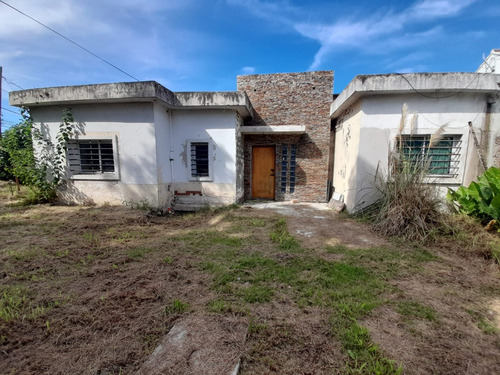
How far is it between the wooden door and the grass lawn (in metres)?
4.00

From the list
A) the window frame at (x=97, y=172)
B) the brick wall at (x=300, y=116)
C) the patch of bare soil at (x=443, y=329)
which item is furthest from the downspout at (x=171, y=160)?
the patch of bare soil at (x=443, y=329)

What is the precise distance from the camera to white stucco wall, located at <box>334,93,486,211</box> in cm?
507

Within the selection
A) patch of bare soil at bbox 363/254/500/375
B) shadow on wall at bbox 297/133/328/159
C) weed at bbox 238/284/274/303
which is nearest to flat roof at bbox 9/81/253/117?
shadow on wall at bbox 297/133/328/159

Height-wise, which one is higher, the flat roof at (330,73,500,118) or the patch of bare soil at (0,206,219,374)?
the flat roof at (330,73,500,118)

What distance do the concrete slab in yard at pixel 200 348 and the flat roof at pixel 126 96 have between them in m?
5.04

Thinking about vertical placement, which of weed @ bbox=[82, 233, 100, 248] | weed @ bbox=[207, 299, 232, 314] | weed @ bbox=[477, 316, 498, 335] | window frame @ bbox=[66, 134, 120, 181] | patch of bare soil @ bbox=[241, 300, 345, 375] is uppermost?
window frame @ bbox=[66, 134, 120, 181]

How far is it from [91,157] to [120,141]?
1.16 m

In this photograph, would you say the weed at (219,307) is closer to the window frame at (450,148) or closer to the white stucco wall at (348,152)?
the white stucco wall at (348,152)

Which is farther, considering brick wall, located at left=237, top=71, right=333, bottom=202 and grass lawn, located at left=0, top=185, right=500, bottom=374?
brick wall, located at left=237, top=71, right=333, bottom=202

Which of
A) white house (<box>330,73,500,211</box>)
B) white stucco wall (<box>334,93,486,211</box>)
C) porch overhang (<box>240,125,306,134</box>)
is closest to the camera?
white house (<box>330,73,500,211</box>)

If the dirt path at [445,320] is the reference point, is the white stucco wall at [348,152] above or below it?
above

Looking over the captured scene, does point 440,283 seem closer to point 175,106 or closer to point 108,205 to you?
point 175,106

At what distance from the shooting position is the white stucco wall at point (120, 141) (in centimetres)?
568

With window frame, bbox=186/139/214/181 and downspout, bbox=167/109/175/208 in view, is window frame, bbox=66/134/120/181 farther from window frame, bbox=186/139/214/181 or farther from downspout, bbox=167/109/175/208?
window frame, bbox=186/139/214/181
